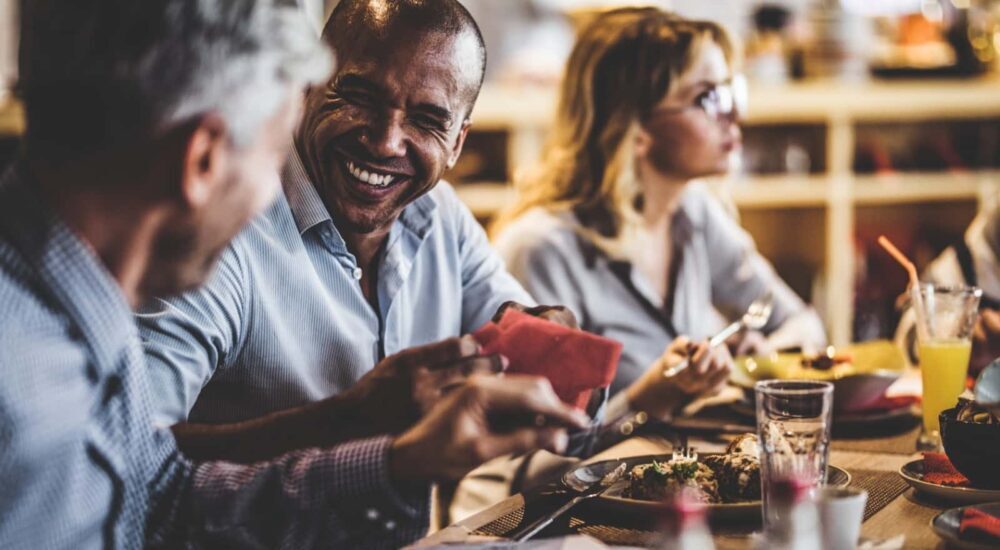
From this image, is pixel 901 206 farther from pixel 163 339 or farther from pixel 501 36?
pixel 163 339

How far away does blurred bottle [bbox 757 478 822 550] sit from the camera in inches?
39.9

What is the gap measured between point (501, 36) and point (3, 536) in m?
3.62

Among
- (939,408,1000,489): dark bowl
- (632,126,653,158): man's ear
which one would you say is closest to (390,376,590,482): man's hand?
(939,408,1000,489): dark bowl

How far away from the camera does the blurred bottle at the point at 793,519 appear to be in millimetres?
1014

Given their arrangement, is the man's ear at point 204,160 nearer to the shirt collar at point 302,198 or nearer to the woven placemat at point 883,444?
the shirt collar at point 302,198

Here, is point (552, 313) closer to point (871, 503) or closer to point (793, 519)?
point (871, 503)

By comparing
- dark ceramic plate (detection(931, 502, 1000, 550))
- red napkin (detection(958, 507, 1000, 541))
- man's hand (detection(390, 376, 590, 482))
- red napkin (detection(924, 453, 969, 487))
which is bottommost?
red napkin (detection(924, 453, 969, 487))

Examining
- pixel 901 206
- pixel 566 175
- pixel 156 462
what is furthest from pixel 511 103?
pixel 156 462

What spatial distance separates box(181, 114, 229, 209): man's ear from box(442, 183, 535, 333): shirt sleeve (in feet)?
3.49

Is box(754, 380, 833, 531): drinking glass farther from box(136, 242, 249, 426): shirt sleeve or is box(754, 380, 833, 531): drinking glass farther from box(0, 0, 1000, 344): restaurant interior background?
box(0, 0, 1000, 344): restaurant interior background

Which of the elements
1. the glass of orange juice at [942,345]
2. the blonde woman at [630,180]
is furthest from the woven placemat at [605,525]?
the blonde woman at [630,180]

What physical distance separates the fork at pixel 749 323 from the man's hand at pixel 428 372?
84 centimetres

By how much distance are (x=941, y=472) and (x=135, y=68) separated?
1.13 metres

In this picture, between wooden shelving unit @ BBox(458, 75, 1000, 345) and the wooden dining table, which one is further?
wooden shelving unit @ BBox(458, 75, 1000, 345)
